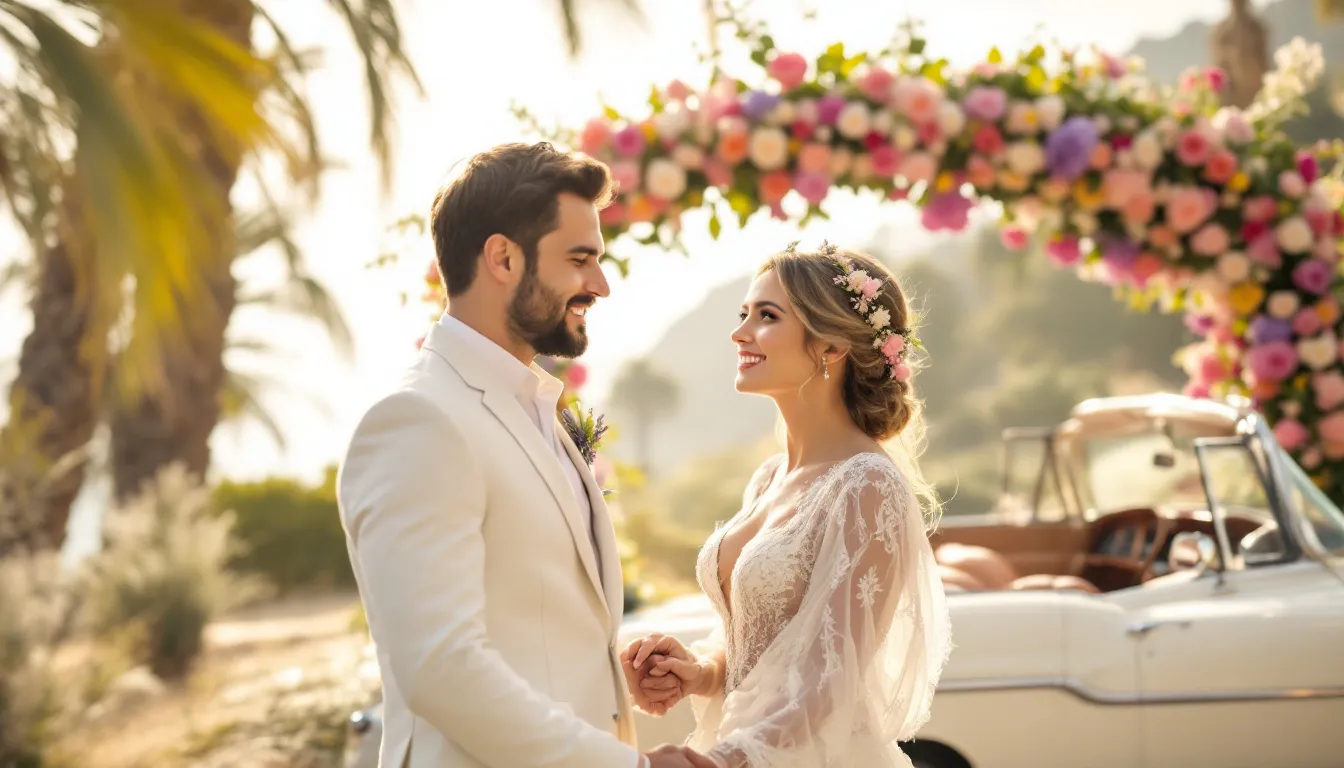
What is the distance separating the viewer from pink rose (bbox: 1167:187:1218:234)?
604cm

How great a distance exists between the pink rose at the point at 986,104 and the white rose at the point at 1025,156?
0.18 m

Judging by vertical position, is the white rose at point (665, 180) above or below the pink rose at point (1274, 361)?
above

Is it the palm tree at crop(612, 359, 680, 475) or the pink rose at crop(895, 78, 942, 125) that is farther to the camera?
the palm tree at crop(612, 359, 680, 475)

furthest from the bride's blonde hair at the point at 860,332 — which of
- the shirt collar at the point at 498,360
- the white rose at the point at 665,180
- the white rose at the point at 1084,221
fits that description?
the white rose at the point at 1084,221

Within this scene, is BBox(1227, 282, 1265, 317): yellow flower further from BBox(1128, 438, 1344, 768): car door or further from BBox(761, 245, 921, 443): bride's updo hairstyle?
BBox(761, 245, 921, 443): bride's updo hairstyle

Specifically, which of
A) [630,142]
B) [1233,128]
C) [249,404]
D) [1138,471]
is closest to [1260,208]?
[1233,128]

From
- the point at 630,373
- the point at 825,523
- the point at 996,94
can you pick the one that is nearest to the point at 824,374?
the point at 825,523

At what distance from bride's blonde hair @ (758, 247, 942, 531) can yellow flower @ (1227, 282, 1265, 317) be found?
12.7 feet

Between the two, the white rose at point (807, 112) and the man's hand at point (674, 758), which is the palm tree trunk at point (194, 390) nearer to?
the white rose at point (807, 112)

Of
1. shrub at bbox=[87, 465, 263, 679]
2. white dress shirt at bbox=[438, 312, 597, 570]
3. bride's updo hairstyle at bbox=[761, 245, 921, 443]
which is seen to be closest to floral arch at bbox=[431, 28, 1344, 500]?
bride's updo hairstyle at bbox=[761, 245, 921, 443]

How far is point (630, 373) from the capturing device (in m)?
46.6

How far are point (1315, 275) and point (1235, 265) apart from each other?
389mm

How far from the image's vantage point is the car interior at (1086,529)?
4805 millimetres

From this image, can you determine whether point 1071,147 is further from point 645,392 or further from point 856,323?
point 645,392
